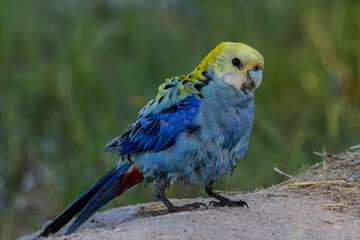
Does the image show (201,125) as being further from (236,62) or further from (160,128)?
(236,62)

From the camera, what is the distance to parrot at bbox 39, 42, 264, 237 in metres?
3.69

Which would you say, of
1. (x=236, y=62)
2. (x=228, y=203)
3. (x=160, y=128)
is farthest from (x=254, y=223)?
(x=236, y=62)

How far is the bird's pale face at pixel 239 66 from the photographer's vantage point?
3.75 metres

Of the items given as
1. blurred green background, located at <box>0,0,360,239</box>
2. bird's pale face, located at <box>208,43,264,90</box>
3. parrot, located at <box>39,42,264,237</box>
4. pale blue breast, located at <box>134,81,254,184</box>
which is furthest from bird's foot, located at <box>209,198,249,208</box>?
blurred green background, located at <box>0,0,360,239</box>

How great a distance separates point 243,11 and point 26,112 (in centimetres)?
270

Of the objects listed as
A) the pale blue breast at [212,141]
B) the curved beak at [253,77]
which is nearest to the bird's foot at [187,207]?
the pale blue breast at [212,141]

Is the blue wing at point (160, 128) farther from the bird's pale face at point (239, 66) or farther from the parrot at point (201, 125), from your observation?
the bird's pale face at point (239, 66)

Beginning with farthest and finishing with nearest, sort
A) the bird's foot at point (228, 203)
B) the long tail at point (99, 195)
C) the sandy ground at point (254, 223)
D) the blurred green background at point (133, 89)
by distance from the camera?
the blurred green background at point (133, 89)
the long tail at point (99, 195)
the bird's foot at point (228, 203)
the sandy ground at point (254, 223)

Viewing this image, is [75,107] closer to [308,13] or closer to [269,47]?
[269,47]

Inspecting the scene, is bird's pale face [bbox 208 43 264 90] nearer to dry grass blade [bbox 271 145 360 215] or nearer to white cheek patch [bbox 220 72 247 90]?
white cheek patch [bbox 220 72 247 90]

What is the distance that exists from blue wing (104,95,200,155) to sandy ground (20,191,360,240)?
0.42 m

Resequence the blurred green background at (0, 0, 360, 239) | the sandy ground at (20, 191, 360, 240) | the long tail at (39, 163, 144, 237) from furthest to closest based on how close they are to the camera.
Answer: the blurred green background at (0, 0, 360, 239)
the long tail at (39, 163, 144, 237)
the sandy ground at (20, 191, 360, 240)

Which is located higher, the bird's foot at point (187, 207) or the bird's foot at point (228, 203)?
the bird's foot at point (187, 207)

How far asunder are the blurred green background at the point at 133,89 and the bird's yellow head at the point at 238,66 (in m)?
1.56
